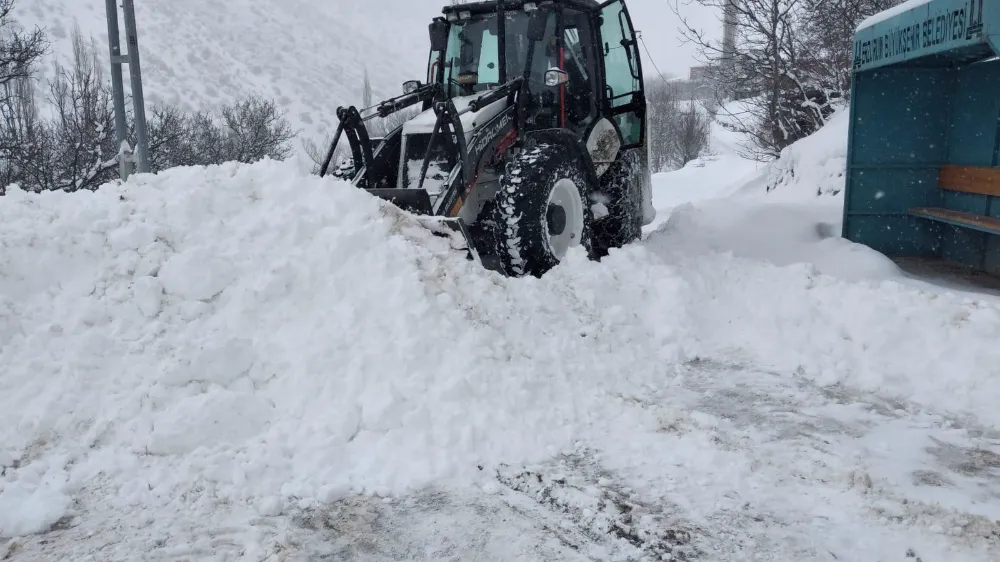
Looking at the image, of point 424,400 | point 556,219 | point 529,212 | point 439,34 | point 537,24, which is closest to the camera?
point 424,400

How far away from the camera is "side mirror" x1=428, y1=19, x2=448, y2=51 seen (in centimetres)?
772

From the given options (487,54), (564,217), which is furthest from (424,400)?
(487,54)

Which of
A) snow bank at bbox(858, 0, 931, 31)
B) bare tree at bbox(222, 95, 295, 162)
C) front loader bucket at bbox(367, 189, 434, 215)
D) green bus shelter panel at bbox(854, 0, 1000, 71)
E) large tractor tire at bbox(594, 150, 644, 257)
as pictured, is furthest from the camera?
bare tree at bbox(222, 95, 295, 162)

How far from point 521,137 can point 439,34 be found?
1.81m

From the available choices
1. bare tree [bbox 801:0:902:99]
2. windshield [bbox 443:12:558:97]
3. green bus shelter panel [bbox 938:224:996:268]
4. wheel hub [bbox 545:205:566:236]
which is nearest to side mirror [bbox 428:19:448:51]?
windshield [bbox 443:12:558:97]

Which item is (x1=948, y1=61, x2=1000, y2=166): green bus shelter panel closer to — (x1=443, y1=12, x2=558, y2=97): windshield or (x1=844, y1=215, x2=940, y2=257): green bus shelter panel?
(x1=844, y1=215, x2=940, y2=257): green bus shelter panel

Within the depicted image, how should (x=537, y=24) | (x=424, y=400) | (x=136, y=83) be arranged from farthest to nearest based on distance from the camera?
(x=136, y=83)
(x=537, y=24)
(x=424, y=400)

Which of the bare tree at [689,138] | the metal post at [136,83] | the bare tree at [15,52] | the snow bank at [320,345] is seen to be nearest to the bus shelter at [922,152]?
the snow bank at [320,345]

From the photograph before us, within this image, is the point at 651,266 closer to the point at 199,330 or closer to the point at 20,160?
the point at 199,330

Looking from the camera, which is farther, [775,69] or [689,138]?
[689,138]

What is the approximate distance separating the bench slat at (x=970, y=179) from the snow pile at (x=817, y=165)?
6.31 feet

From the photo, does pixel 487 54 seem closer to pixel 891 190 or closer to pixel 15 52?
pixel 891 190

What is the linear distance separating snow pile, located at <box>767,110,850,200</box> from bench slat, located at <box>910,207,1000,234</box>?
2.11m

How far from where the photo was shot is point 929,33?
623cm
